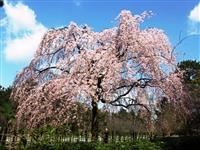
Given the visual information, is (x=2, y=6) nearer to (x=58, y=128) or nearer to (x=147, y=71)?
(x=58, y=128)

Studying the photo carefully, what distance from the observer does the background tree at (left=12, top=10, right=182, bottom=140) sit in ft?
50.6

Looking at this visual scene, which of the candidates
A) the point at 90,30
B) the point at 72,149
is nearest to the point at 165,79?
the point at 90,30

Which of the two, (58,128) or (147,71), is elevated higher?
(147,71)

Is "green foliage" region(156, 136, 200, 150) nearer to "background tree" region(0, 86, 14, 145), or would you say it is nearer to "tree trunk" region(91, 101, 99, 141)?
"tree trunk" region(91, 101, 99, 141)

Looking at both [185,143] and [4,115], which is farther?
[4,115]

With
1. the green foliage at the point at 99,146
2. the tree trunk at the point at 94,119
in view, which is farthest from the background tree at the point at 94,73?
the green foliage at the point at 99,146

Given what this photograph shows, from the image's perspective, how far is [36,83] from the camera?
1683 cm

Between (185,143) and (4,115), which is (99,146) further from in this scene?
(4,115)

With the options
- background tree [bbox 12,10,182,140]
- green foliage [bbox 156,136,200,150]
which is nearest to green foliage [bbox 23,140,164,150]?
background tree [bbox 12,10,182,140]

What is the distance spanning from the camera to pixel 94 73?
620 inches

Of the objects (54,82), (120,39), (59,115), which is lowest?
A: (59,115)

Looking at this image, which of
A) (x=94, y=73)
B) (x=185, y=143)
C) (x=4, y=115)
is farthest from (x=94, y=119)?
(x=4, y=115)

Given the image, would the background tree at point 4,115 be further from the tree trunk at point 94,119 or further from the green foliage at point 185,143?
the green foliage at point 185,143

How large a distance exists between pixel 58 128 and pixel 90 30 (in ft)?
16.8
